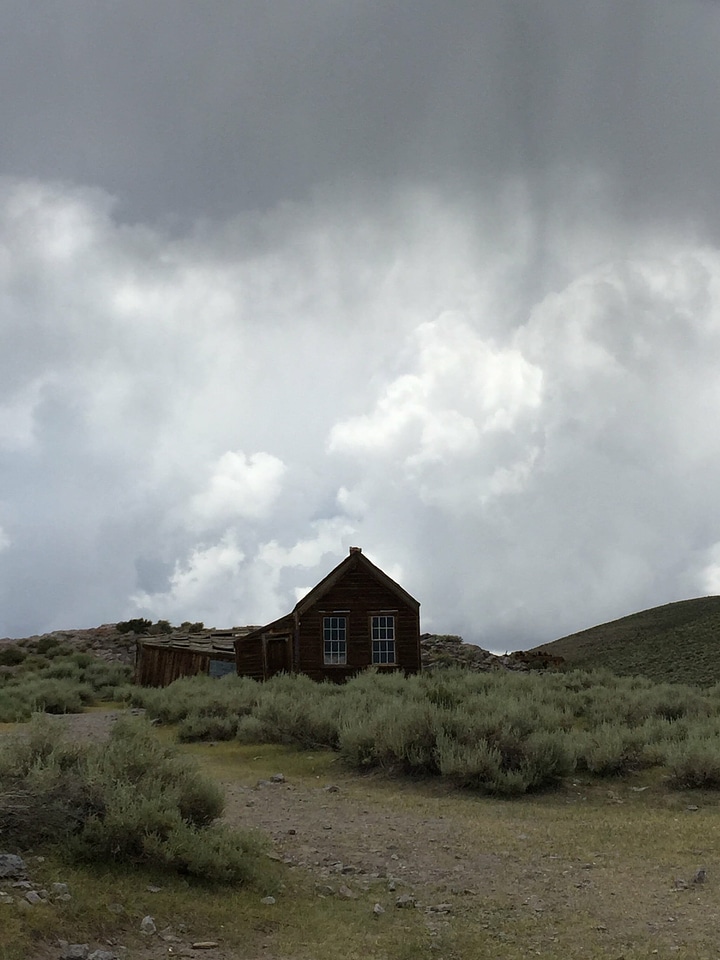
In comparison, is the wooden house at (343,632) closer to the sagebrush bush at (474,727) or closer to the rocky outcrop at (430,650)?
the sagebrush bush at (474,727)

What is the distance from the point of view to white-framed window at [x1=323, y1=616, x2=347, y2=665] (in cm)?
2919

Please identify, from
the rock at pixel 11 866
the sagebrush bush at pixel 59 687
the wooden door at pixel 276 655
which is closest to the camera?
the rock at pixel 11 866

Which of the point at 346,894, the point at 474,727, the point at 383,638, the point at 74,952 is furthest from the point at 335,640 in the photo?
the point at 74,952

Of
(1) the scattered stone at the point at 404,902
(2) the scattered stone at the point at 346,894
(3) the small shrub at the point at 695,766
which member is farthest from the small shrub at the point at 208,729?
(1) the scattered stone at the point at 404,902

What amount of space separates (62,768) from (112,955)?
2.46 meters

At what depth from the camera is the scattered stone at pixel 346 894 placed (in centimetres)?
739

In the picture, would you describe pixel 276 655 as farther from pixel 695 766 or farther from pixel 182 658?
pixel 695 766

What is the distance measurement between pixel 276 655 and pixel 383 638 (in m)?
3.74

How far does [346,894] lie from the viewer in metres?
7.44

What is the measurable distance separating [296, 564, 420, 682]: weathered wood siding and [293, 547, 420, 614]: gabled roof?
0.32ft

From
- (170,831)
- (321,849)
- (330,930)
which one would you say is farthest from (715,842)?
(170,831)

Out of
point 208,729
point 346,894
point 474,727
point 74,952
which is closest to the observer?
point 74,952

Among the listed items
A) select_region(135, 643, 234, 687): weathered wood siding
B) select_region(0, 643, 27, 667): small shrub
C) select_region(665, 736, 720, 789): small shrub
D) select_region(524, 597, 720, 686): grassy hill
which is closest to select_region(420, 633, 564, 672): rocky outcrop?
select_region(524, 597, 720, 686): grassy hill

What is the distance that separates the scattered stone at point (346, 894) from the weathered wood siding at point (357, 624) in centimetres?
2131
